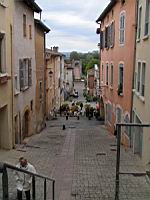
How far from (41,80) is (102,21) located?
8.83m

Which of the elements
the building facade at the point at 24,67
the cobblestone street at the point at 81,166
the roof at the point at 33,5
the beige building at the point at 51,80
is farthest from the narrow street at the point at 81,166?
the beige building at the point at 51,80

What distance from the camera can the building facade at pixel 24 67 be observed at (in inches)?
749

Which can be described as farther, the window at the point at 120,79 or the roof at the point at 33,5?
the window at the point at 120,79

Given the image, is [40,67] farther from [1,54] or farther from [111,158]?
[111,158]

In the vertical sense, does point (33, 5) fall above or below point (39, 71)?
above

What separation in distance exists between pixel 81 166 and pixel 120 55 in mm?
10988

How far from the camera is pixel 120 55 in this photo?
76.1 feet

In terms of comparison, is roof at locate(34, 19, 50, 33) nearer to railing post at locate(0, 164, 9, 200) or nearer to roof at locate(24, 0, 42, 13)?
roof at locate(24, 0, 42, 13)

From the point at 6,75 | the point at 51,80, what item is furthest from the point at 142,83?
the point at 51,80

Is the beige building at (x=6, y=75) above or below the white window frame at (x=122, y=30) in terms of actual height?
below

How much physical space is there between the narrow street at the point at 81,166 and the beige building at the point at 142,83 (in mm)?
715

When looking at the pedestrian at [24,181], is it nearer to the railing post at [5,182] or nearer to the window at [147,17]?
the railing post at [5,182]

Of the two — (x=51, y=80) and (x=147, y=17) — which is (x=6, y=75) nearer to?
(x=147, y=17)

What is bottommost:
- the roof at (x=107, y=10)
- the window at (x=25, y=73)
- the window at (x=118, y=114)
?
the window at (x=118, y=114)
